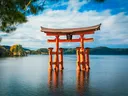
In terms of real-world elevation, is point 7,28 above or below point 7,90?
above

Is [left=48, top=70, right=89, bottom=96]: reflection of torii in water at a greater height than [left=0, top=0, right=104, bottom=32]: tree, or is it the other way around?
[left=0, top=0, right=104, bottom=32]: tree

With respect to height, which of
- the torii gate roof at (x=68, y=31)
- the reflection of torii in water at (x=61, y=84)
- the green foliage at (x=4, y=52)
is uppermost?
the torii gate roof at (x=68, y=31)

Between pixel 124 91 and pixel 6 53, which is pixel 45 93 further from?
pixel 6 53

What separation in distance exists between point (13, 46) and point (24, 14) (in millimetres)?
97364

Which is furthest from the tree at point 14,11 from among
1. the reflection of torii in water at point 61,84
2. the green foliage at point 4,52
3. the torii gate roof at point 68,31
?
the green foliage at point 4,52

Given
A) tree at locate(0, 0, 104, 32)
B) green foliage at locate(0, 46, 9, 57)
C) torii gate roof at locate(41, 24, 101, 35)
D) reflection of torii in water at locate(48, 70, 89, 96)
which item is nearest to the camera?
tree at locate(0, 0, 104, 32)

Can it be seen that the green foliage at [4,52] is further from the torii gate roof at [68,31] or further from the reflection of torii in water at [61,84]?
the reflection of torii in water at [61,84]

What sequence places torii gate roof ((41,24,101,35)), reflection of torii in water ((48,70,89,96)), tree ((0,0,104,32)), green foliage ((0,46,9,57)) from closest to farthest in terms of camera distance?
tree ((0,0,104,32)) → reflection of torii in water ((48,70,89,96)) → torii gate roof ((41,24,101,35)) → green foliage ((0,46,9,57))

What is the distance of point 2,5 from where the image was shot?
7.11m

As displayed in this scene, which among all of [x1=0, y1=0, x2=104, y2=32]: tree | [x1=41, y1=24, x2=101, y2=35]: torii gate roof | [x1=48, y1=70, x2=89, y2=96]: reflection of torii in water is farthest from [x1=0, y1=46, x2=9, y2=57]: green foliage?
[x1=0, y1=0, x2=104, y2=32]: tree

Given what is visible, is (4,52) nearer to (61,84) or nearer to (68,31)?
(68,31)

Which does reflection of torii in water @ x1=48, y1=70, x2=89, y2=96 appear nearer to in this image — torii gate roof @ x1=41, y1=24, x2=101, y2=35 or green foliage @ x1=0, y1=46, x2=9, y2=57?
torii gate roof @ x1=41, y1=24, x2=101, y2=35

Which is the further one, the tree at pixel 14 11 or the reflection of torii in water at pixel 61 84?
the reflection of torii in water at pixel 61 84

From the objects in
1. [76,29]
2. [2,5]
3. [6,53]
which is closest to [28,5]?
[2,5]
